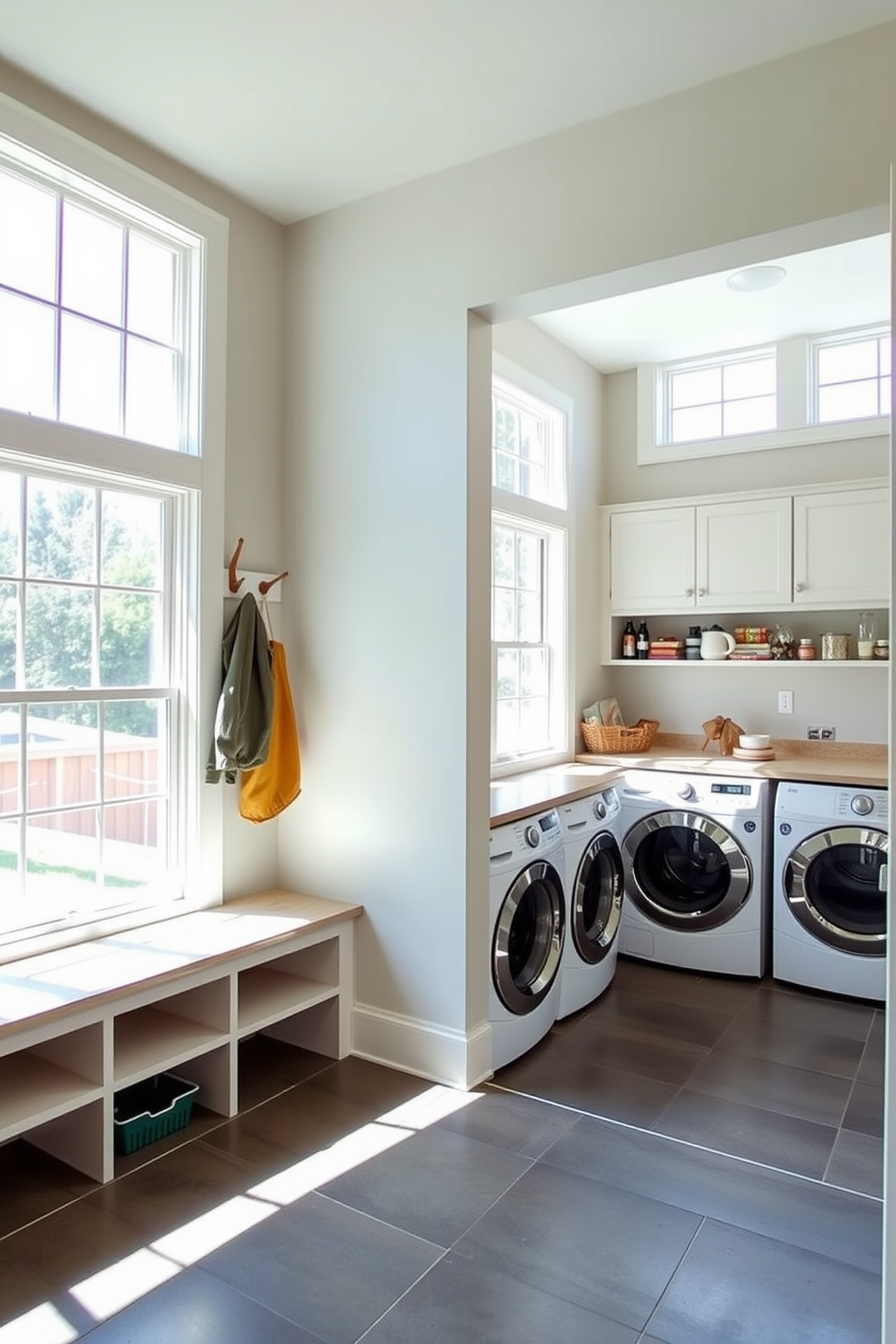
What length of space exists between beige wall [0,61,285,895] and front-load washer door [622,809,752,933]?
69.8 inches

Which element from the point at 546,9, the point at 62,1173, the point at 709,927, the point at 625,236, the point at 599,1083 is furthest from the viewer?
the point at 709,927

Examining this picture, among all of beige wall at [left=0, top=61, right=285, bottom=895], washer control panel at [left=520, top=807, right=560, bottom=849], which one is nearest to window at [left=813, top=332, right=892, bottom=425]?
washer control panel at [left=520, top=807, right=560, bottom=849]

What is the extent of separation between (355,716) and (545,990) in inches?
48.8

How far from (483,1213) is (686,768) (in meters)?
2.33

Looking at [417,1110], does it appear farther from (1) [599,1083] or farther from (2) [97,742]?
(2) [97,742]

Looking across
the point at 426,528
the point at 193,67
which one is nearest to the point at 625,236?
the point at 426,528

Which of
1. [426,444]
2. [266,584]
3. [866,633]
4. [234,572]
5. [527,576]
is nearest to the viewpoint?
[426,444]

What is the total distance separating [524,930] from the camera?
321cm

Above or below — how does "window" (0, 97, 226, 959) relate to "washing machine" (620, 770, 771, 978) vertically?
above

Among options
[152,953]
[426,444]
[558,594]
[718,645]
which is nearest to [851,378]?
[718,645]

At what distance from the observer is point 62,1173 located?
2.32m

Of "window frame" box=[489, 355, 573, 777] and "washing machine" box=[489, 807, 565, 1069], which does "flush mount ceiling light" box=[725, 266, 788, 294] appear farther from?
"washing machine" box=[489, 807, 565, 1069]

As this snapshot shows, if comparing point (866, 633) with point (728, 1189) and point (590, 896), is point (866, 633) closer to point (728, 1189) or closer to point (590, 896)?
point (590, 896)

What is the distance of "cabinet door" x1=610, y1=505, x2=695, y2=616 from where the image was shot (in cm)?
453
